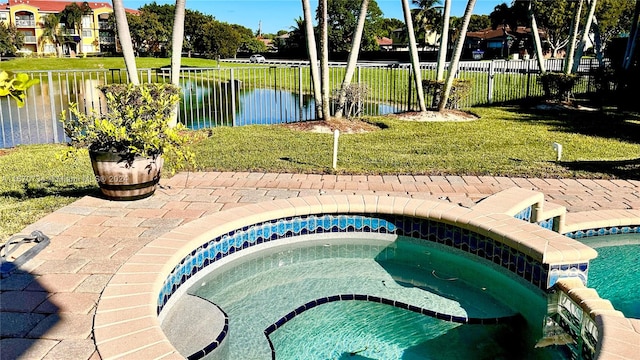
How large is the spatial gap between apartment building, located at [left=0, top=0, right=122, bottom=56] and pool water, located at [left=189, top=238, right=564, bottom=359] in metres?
Answer: 70.9

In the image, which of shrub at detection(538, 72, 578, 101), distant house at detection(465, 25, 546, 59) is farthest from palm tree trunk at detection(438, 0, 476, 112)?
distant house at detection(465, 25, 546, 59)

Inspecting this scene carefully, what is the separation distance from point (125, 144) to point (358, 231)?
2407 millimetres

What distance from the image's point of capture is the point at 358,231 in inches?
200

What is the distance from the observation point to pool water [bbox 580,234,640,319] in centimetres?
407

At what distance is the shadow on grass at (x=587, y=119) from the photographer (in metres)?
10.5

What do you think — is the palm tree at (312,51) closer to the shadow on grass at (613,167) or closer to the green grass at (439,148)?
the green grass at (439,148)

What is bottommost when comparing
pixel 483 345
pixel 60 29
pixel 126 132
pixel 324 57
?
pixel 483 345

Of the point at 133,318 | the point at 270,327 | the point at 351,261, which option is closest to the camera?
the point at 133,318

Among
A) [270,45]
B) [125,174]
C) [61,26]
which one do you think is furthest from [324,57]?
[270,45]

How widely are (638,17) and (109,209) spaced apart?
17.2 meters

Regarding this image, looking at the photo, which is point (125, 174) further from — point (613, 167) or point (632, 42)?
point (632, 42)

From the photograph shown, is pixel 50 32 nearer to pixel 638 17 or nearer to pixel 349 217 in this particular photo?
pixel 638 17

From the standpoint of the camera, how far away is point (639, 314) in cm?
388

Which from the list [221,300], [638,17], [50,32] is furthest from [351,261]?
[50,32]
